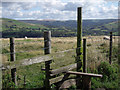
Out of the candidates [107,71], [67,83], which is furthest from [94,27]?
[67,83]

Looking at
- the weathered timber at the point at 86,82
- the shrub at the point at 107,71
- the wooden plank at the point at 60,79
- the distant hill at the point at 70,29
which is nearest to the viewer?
the wooden plank at the point at 60,79

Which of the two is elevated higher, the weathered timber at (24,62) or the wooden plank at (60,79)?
the weathered timber at (24,62)

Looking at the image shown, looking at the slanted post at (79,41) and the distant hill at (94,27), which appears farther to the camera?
the distant hill at (94,27)

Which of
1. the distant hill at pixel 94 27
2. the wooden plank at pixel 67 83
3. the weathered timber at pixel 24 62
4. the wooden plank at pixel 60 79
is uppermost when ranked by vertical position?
the distant hill at pixel 94 27

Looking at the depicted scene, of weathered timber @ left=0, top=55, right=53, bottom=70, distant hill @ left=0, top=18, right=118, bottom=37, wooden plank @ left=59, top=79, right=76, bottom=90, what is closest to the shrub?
wooden plank @ left=59, top=79, right=76, bottom=90

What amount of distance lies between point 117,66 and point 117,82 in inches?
60.1

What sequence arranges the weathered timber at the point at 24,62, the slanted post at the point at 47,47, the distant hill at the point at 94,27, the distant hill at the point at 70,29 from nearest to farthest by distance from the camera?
the weathered timber at the point at 24,62
the slanted post at the point at 47,47
the distant hill at the point at 94,27
the distant hill at the point at 70,29

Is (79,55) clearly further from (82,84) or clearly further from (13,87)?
(13,87)

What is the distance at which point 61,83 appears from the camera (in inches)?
201

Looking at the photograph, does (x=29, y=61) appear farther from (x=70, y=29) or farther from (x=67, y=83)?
(x=70, y=29)

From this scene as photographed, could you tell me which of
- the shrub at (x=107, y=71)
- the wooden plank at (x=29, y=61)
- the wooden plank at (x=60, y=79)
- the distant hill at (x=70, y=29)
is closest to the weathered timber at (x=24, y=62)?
the wooden plank at (x=29, y=61)

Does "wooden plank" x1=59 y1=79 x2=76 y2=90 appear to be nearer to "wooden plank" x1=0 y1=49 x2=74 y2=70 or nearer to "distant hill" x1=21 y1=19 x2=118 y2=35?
"wooden plank" x1=0 y1=49 x2=74 y2=70

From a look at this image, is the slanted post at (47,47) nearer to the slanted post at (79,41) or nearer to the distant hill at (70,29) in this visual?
the slanted post at (79,41)

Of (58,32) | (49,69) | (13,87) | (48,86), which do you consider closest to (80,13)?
(49,69)
